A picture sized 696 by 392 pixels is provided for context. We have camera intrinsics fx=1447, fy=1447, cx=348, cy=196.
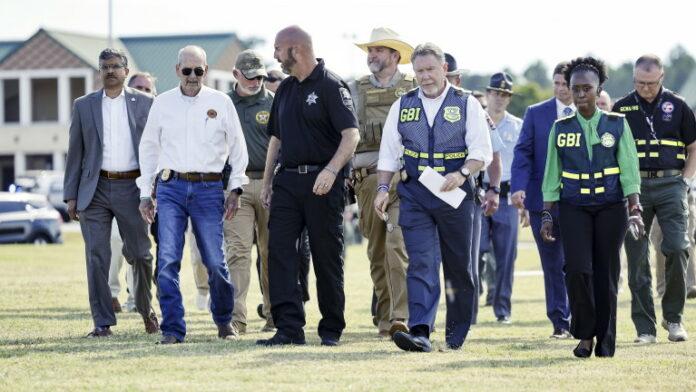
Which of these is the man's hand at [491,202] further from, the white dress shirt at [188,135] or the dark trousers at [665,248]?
the white dress shirt at [188,135]

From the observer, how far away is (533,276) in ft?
80.5

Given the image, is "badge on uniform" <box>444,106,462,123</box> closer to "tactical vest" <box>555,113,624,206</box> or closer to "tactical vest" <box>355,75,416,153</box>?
"tactical vest" <box>555,113,624,206</box>

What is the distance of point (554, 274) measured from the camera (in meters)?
12.7

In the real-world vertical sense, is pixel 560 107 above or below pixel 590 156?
above

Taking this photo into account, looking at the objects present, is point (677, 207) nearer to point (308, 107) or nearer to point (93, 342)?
point (308, 107)

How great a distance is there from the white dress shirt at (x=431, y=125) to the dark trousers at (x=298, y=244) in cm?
41

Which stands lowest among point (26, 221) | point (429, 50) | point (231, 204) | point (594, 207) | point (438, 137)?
point (26, 221)

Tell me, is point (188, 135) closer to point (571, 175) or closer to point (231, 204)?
point (231, 204)

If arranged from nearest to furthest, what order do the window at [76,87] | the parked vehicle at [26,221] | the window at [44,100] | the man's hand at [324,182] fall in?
the man's hand at [324,182] < the parked vehicle at [26,221] < the window at [76,87] < the window at [44,100]

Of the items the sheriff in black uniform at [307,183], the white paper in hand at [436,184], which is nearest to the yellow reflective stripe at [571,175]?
the white paper in hand at [436,184]

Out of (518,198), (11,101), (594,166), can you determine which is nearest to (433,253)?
(594,166)

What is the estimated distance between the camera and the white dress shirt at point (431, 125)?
10.5m

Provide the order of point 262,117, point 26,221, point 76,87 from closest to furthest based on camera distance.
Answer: point 262,117
point 26,221
point 76,87

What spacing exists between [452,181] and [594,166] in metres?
1.01
